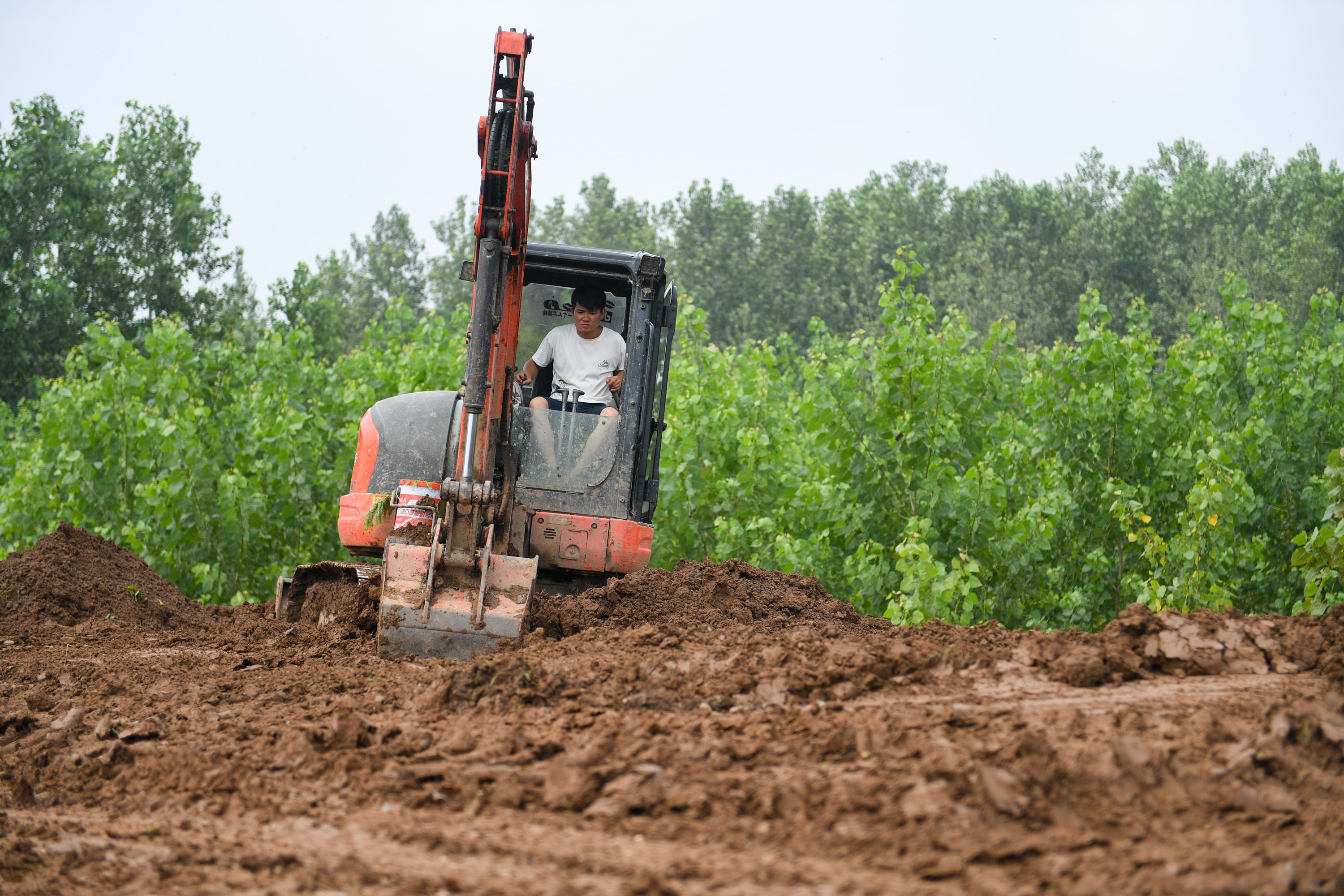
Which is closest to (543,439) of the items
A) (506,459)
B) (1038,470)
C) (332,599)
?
(506,459)

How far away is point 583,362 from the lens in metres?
Result: 6.71

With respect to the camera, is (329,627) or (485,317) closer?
(485,317)

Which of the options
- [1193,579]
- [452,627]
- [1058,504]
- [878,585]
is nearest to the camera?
[452,627]

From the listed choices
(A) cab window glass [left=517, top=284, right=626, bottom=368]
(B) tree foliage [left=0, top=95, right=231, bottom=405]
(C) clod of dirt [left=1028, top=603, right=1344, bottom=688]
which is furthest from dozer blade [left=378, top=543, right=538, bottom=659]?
(B) tree foliage [left=0, top=95, right=231, bottom=405]

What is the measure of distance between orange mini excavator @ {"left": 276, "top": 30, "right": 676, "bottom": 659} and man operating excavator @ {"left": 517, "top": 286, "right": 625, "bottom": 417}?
47 millimetres

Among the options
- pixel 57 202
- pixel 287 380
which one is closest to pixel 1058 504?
pixel 287 380

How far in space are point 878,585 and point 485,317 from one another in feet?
15.6

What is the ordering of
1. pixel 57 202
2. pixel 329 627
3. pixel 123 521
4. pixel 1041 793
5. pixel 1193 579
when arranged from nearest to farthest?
pixel 1041 793, pixel 329 627, pixel 1193 579, pixel 123 521, pixel 57 202

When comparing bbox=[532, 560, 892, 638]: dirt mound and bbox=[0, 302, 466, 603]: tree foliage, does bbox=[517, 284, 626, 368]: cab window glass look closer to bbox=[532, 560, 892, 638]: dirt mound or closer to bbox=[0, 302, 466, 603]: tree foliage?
bbox=[532, 560, 892, 638]: dirt mound

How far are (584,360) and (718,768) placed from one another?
12.3 feet

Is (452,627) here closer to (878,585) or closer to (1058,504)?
(878,585)

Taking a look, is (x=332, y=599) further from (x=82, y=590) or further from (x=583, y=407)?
(x=82, y=590)

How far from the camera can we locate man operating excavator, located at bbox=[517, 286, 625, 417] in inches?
262

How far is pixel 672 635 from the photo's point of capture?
550 cm
